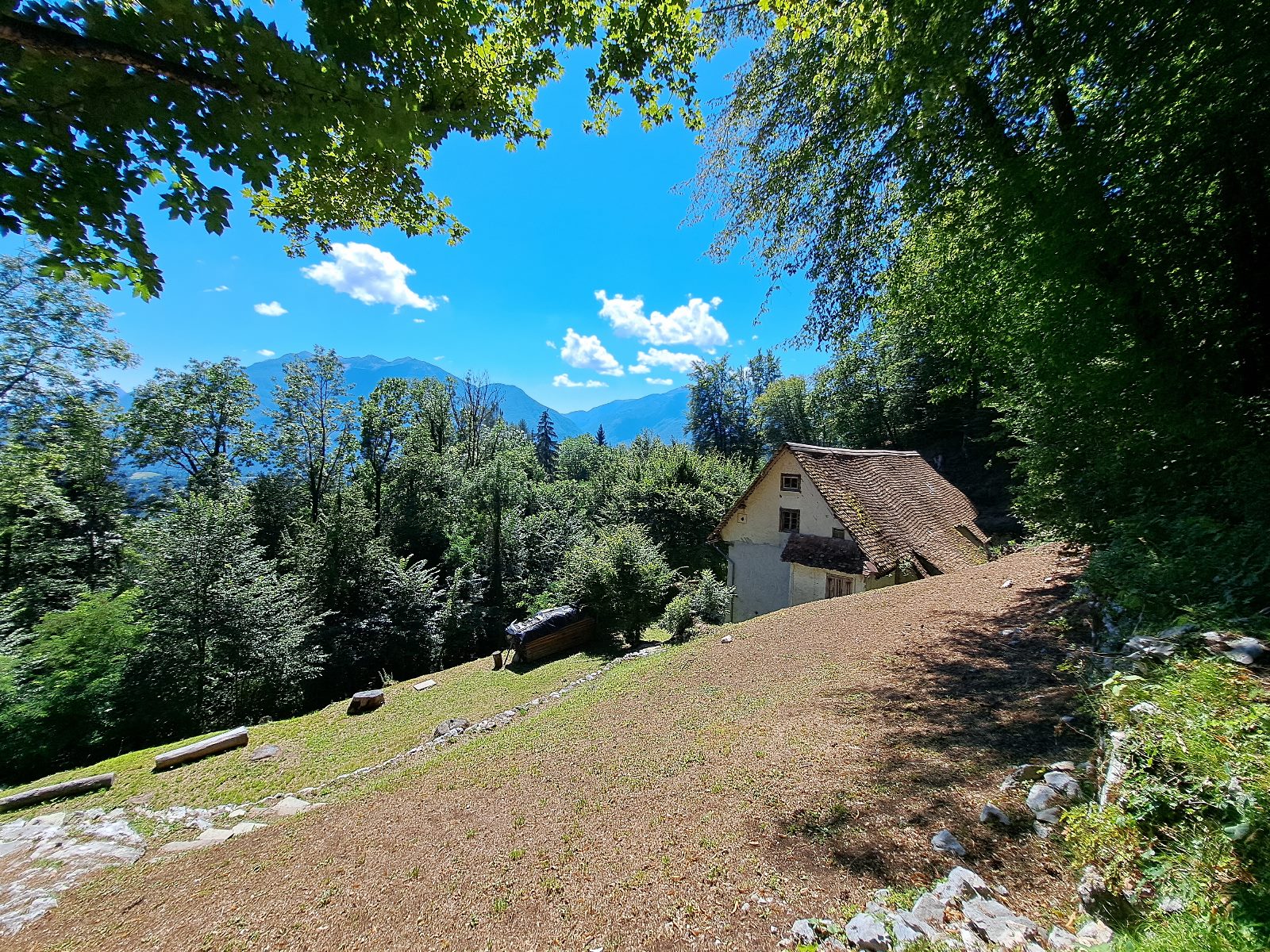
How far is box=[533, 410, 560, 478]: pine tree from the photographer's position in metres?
72.2

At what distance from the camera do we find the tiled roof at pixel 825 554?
15703 mm

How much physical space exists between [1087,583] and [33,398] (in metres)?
29.1

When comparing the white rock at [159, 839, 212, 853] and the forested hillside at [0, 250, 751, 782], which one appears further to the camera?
the forested hillside at [0, 250, 751, 782]

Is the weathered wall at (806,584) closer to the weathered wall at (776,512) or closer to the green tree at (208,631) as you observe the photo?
the weathered wall at (776,512)

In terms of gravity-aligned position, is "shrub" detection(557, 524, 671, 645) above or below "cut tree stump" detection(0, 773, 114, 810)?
above

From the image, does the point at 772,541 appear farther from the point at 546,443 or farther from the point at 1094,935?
the point at 546,443

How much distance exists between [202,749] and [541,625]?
32.8ft

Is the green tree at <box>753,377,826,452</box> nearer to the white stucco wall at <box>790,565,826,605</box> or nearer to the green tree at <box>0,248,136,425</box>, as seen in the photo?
the white stucco wall at <box>790,565,826,605</box>

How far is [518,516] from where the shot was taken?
29.7 m

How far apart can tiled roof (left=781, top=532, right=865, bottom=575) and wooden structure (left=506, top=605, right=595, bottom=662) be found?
8.78m

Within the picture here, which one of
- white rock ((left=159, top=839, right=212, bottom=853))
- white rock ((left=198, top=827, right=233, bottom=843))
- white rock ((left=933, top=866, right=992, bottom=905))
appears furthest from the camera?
white rock ((left=198, top=827, right=233, bottom=843))

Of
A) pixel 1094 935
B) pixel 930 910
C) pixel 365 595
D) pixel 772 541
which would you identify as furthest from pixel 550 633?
Result: pixel 1094 935

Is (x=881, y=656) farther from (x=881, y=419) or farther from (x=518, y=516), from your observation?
(x=881, y=419)

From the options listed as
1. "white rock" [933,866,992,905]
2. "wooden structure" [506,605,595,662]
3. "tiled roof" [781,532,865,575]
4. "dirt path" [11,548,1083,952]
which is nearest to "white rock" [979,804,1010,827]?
"dirt path" [11,548,1083,952]
